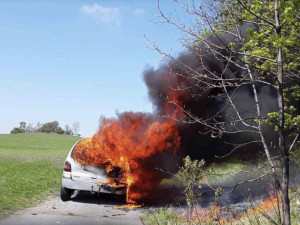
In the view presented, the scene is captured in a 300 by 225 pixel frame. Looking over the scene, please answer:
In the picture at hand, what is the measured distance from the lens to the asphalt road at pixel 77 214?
7.55 metres

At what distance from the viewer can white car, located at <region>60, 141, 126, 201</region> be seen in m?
9.29

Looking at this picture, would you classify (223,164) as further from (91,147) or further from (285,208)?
(285,208)

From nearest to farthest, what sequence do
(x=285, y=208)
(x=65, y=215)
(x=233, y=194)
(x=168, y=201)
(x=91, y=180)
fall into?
(x=285, y=208)
(x=65, y=215)
(x=91, y=180)
(x=168, y=201)
(x=233, y=194)

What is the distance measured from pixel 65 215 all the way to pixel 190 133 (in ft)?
16.0

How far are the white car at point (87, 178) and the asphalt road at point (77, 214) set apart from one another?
442mm

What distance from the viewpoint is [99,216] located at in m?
8.18

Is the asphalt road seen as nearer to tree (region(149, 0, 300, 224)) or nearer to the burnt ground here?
the burnt ground

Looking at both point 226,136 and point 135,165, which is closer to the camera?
point 135,165

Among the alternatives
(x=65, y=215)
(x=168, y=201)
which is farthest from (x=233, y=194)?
(x=65, y=215)

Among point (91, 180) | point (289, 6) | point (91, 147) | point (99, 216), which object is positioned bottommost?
point (99, 216)

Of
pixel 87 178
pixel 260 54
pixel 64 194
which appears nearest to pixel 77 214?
pixel 87 178

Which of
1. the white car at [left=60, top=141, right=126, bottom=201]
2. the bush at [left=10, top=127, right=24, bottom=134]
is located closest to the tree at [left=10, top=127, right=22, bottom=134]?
the bush at [left=10, top=127, right=24, bottom=134]

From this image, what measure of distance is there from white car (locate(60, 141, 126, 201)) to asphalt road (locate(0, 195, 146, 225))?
442 mm

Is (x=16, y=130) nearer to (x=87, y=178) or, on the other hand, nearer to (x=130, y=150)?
(x=87, y=178)
